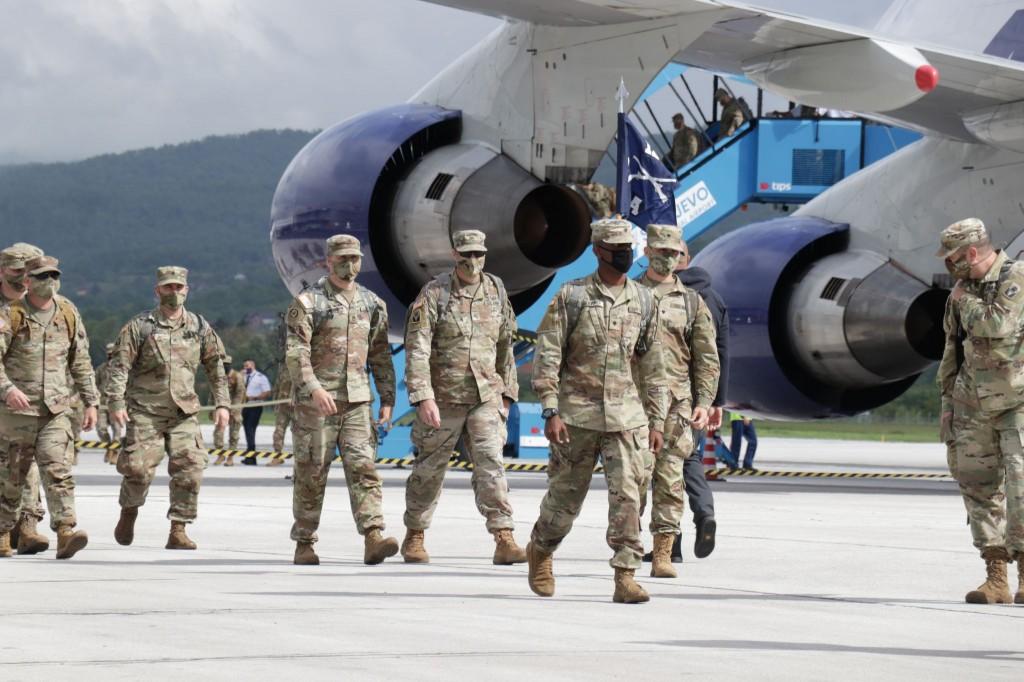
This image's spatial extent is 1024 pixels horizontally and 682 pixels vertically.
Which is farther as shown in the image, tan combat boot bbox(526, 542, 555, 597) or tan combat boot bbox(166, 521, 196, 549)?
tan combat boot bbox(166, 521, 196, 549)

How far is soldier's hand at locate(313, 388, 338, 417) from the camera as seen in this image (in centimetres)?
923

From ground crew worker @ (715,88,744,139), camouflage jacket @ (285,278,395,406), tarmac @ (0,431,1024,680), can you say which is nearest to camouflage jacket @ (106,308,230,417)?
tarmac @ (0,431,1024,680)

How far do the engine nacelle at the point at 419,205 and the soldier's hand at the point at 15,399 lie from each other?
5.45m

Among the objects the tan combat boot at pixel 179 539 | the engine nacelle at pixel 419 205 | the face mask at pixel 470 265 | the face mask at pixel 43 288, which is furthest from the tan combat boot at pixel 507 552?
the engine nacelle at pixel 419 205

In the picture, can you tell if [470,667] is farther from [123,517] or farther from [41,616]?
[123,517]

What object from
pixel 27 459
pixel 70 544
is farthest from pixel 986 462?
pixel 27 459

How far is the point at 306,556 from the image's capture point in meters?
9.19

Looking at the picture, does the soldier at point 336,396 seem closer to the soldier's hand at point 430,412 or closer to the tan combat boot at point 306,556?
the tan combat boot at point 306,556

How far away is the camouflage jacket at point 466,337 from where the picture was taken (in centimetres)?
970

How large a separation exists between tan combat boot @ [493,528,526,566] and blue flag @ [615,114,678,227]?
16.7 feet

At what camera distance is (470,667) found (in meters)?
5.56

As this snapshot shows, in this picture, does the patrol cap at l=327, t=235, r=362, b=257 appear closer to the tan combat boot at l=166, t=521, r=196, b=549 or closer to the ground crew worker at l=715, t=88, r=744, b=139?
the tan combat boot at l=166, t=521, r=196, b=549

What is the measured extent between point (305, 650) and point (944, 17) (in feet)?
42.3

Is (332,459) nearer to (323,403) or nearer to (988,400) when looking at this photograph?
(323,403)
